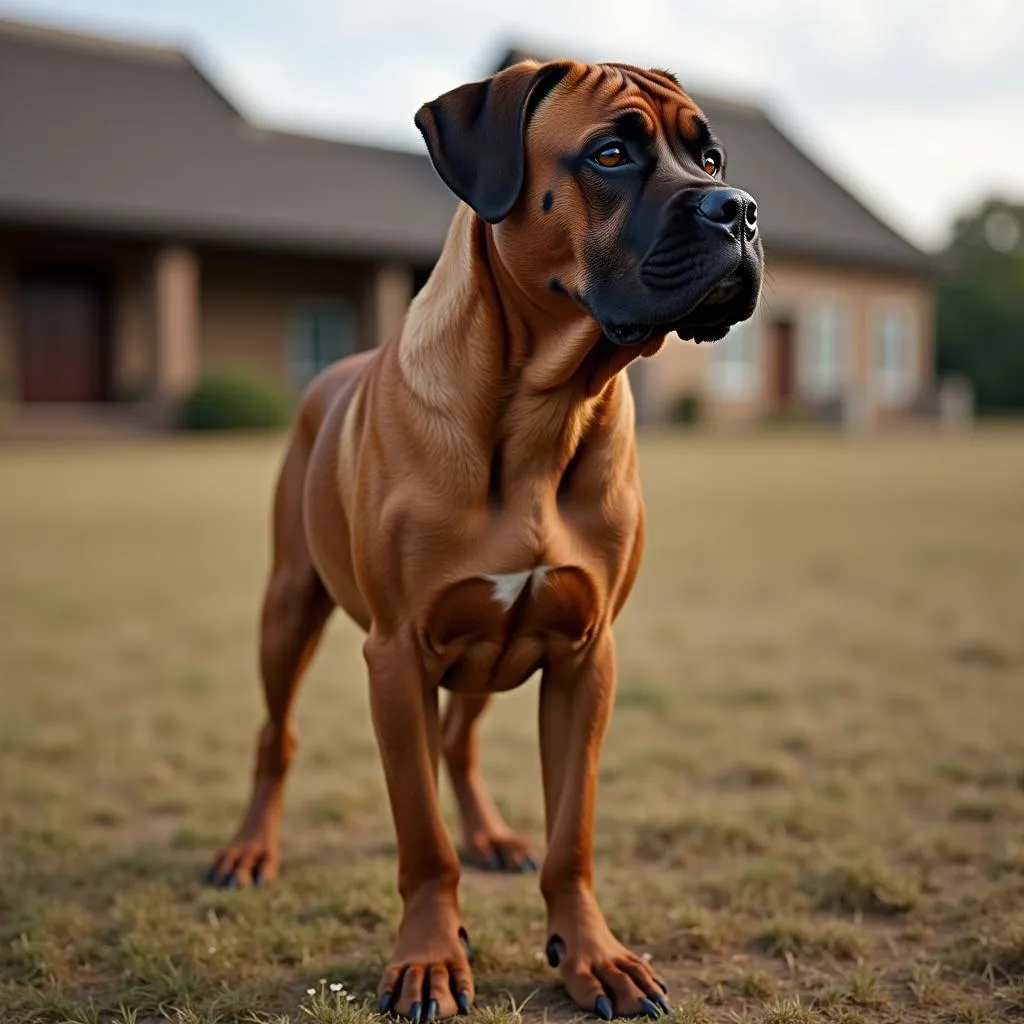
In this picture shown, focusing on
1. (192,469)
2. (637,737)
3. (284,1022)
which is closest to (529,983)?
(284,1022)

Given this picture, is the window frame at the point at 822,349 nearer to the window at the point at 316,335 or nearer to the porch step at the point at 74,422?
the window at the point at 316,335

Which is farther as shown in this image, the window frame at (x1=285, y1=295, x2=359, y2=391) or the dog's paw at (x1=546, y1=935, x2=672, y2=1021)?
the window frame at (x1=285, y1=295, x2=359, y2=391)

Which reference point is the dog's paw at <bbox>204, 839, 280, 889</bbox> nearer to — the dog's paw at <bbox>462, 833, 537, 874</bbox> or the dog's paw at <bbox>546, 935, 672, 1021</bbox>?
the dog's paw at <bbox>462, 833, 537, 874</bbox>

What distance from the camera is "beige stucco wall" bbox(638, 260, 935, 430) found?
89.4ft

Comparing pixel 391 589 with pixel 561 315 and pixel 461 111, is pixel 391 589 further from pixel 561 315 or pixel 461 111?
pixel 461 111

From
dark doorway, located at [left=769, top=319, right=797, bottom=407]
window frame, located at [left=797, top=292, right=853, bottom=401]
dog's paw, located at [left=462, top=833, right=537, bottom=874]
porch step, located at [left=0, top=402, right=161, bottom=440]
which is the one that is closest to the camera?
dog's paw, located at [left=462, top=833, right=537, bottom=874]

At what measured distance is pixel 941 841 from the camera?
3514 mm

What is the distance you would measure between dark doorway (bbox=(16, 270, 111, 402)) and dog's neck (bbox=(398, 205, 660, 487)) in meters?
21.3

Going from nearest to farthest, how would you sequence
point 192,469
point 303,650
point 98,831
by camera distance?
point 303,650 < point 98,831 < point 192,469

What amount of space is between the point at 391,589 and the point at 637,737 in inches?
97.8

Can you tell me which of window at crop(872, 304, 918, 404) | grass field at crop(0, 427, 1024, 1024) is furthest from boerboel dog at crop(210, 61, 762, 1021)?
window at crop(872, 304, 918, 404)

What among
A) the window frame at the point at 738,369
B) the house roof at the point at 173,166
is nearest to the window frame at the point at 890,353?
the window frame at the point at 738,369

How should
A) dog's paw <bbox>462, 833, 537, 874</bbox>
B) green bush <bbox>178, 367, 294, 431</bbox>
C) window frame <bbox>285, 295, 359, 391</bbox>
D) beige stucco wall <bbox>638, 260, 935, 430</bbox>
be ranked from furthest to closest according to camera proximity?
beige stucco wall <bbox>638, 260, 935, 430</bbox>, window frame <bbox>285, 295, 359, 391</bbox>, green bush <bbox>178, 367, 294, 431</bbox>, dog's paw <bbox>462, 833, 537, 874</bbox>

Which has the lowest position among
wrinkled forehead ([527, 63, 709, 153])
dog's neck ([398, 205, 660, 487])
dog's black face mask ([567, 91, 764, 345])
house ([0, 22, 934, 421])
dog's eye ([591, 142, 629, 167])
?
dog's neck ([398, 205, 660, 487])
